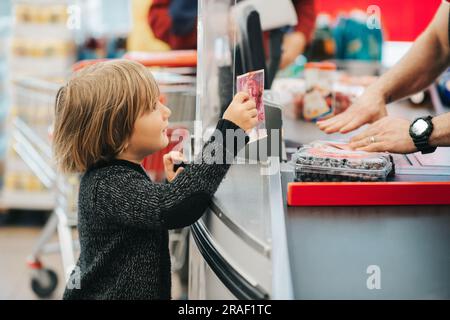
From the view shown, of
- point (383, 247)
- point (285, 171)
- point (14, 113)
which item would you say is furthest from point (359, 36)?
point (383, 247)

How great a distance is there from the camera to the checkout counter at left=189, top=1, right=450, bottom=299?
1174 millimetres

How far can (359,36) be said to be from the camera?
5.05m

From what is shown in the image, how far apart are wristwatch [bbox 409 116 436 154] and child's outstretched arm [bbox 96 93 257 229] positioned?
1.37 feet

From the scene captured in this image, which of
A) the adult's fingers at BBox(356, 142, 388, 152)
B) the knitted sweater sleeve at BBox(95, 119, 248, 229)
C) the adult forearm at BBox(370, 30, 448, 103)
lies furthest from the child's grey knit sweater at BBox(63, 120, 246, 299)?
the adult forearm at BBox(370, 30, 448, 103)

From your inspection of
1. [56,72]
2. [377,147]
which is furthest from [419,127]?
[56,72]

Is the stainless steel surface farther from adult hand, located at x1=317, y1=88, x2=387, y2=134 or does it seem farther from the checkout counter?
adult hand, located at x1=317, y1=88, x2=387, y2=134

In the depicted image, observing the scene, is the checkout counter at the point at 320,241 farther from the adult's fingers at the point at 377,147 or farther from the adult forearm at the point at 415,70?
the adult forearm at the point at 415,70

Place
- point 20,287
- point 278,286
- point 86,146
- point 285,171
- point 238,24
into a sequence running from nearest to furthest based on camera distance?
point 278,286 → point 86,146 → point 285,171 → point 238,24 → point 20,287

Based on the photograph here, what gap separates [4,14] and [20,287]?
3.40 metres

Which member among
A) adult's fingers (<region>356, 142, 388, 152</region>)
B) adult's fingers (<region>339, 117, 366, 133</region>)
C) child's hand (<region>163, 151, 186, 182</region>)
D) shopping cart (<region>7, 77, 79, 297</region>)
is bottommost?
shopping cart (<region>7, 77, 79, 297</region>)

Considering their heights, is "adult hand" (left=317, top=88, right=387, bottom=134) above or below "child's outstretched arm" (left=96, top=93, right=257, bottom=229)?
above

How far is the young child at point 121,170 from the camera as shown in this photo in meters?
1.46

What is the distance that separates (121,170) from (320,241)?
509 millimetres
